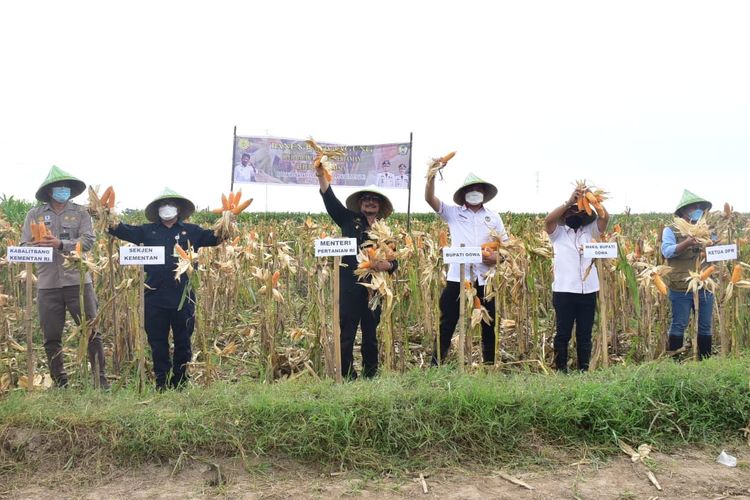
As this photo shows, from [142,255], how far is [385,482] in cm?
224

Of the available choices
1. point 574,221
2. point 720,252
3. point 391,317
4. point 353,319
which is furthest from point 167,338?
point 720,252

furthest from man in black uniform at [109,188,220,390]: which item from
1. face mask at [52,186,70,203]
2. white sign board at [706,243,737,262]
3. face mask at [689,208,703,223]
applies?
face mask at [689,208,703,223]

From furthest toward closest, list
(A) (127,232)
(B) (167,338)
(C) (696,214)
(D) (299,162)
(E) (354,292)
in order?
(D) (299,162), (C) (696,214), (E) (354,292), (B) (167,338), (A) (127,232)

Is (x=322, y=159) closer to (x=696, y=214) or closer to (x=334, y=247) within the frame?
(x=334, y=247)

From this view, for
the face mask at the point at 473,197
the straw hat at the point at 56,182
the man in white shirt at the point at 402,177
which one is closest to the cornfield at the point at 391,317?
the face mask at the point at 473,197

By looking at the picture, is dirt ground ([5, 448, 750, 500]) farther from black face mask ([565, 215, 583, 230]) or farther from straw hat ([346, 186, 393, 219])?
straw hat ([346, 186, 393, 219])

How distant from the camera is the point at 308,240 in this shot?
24.2ft

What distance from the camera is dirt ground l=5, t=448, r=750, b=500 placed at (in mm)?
2908

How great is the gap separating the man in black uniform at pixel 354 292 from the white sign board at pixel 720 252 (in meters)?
2.72

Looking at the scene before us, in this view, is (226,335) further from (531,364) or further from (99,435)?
(531,364)

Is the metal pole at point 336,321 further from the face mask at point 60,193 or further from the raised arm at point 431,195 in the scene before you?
the face mask at point 60,193

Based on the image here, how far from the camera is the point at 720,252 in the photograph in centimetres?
447

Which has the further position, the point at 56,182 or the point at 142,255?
the point at 56,182

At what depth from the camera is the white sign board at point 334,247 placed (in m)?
3.94
